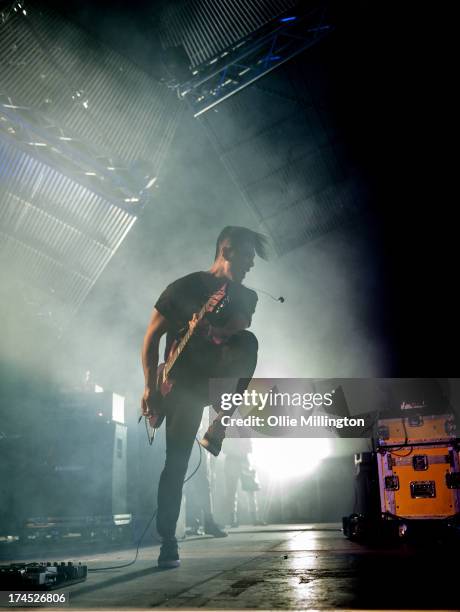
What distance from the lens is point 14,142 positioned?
4.46 meters

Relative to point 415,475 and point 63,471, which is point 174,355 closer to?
point 63,471

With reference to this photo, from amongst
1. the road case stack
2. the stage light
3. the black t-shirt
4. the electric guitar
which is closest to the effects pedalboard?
the electric guitar

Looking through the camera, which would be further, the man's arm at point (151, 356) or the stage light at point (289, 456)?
the stage light at point (289, 456)

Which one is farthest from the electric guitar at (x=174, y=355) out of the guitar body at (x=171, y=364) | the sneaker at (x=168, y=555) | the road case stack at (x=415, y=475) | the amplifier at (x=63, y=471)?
the road case stack at (x=415, y=475)

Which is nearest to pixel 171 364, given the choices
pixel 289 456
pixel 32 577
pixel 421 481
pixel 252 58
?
pixel 32 577

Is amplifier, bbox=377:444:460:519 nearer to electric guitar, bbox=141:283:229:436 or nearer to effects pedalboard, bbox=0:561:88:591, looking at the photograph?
electric guitar, bbox=141:283:229:436

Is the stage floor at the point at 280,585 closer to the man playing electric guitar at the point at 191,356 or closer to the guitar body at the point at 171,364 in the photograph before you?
the man playing electric guitar at the point at 191,356

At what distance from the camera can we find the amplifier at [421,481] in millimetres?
5297

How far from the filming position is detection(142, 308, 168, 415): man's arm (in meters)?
3.40

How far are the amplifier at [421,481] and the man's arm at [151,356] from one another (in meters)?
3.58

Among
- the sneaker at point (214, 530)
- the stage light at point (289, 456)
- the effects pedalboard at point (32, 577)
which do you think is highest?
the effects pedalboard at point (32, 577)

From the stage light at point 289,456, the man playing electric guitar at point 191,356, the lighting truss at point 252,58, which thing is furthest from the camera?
the stage light at point 289,456

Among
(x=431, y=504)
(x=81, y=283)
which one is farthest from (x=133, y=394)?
(x=431, y=504)

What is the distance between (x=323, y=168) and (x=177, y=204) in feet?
6.75
